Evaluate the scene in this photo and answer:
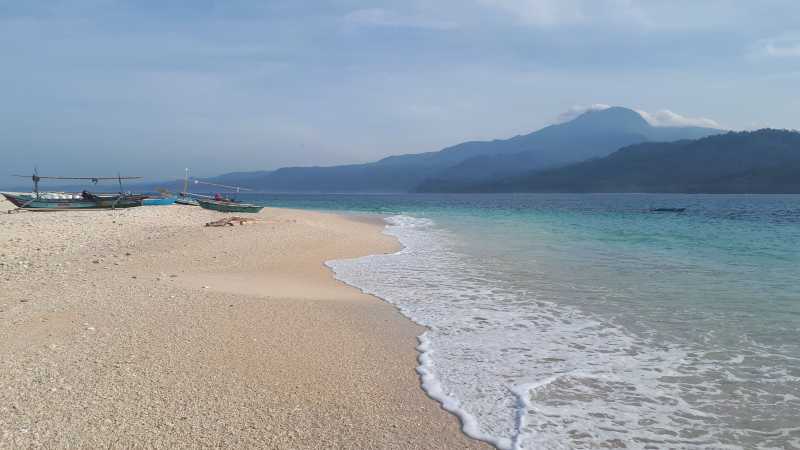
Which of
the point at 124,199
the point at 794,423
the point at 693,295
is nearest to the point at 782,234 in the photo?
the point at 693,295

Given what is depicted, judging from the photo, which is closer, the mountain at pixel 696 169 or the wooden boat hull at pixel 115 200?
the wooden boat hull at pixel 115 200

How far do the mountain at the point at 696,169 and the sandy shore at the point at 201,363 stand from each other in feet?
480

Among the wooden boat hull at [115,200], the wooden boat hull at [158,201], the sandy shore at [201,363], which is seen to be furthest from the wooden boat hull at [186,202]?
the sandy shore at [201,363]

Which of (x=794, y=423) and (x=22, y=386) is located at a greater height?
(x=22, y=386)

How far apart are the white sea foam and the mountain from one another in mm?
143815

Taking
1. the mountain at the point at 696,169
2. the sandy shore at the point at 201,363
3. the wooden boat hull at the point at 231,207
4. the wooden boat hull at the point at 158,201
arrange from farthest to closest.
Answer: the mountain at the point at 696,169
the wooden boat hull at the point at 158,201
the wooden boat hull at the point at 231,207
the sandy shore at the point at 201,363

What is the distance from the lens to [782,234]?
88.0 ft

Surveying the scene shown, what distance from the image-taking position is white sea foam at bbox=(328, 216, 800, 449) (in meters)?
4.42

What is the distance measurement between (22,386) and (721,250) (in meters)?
21.6

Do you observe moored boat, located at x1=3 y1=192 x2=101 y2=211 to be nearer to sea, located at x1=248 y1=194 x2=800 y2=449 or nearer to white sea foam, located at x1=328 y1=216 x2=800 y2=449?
sea, located at x1=248 y1=194 x2=800 y2=449

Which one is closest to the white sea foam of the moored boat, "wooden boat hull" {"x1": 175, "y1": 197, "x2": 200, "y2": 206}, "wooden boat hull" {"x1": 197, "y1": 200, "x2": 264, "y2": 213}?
"wooden boat hull" {"x1": 197, "y1": 200, "x2": 264, "y2": 213}

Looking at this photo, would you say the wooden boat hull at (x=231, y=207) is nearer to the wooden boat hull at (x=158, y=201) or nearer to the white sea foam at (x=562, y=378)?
the wooden boat hull at (x=158, y=201)

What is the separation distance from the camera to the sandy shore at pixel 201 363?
4.09m

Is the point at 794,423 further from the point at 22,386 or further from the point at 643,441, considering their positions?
the point at 22,386
